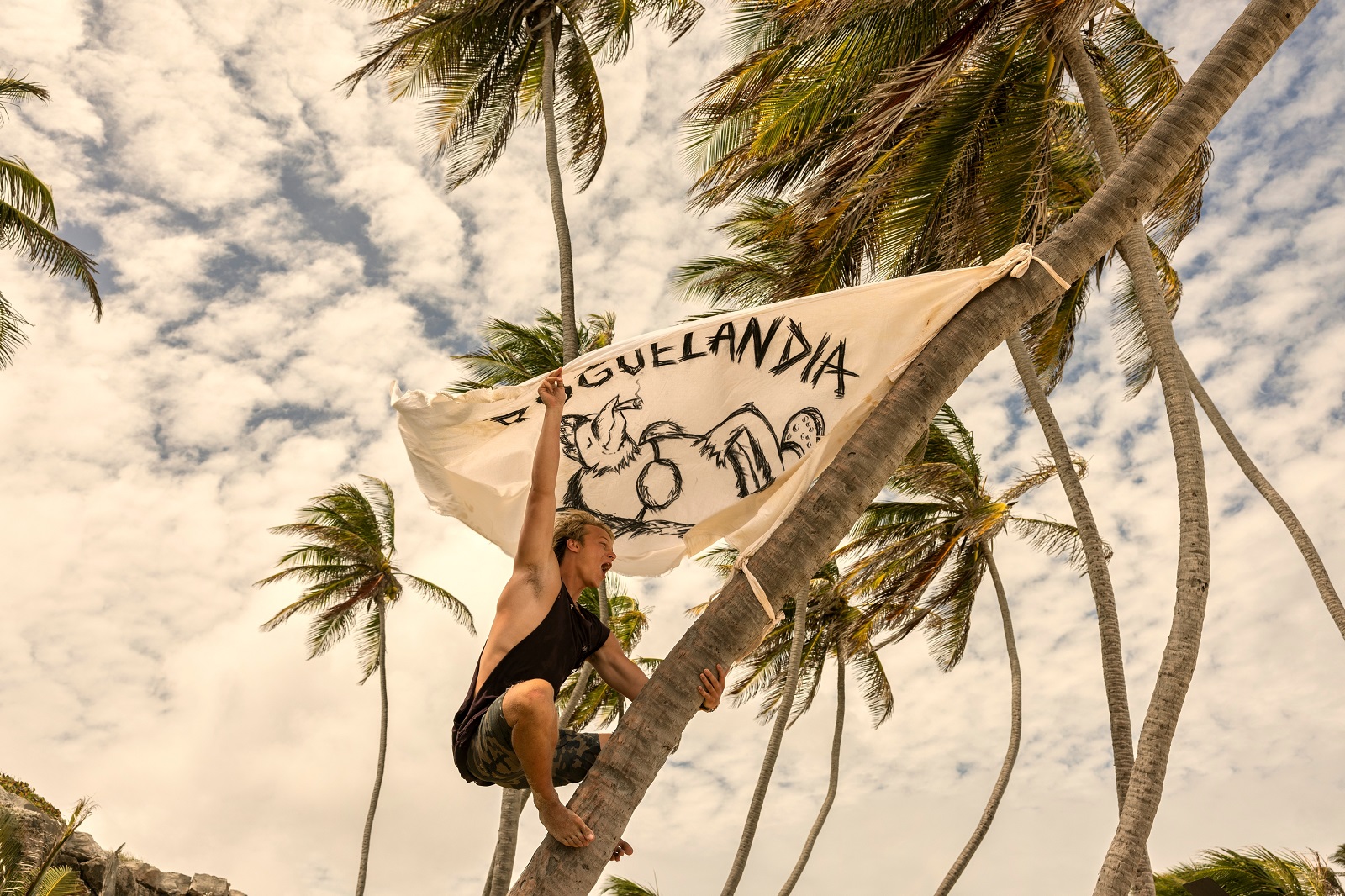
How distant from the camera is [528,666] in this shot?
A: 296cm

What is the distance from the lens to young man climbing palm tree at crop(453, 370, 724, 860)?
258 cm

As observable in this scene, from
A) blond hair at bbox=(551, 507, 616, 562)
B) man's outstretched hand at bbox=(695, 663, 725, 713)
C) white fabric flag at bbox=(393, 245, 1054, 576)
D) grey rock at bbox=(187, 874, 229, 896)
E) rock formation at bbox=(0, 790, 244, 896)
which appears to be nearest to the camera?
man's outstretched hand at bbox=(695, 663, 725, 713)

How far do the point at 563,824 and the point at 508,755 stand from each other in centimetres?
29

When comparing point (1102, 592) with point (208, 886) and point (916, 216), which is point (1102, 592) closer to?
point (916, 216)

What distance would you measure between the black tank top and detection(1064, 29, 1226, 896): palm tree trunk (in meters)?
3.05

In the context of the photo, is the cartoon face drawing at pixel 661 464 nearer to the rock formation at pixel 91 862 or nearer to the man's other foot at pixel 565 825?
the man's other foot at pixel 565 825

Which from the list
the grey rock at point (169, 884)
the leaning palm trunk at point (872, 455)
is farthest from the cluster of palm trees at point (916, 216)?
the grey rock at point (169, 884)

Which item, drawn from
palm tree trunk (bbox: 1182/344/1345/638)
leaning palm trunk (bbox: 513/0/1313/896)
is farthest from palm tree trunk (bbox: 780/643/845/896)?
leaning palm trunk (bbox: 513/0/1313/896)

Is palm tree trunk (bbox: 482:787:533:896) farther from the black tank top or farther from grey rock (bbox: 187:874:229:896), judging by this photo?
the black tank top

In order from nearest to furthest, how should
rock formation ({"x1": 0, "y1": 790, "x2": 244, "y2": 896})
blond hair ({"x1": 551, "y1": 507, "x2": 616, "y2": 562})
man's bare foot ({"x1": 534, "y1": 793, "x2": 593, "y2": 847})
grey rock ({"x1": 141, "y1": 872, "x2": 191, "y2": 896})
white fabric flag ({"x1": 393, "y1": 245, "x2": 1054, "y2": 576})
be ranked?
man's bare foot ({"x1": 534, "y1": 793, "x2": 593, "y2": 847})
blond hair ({"x1": 551, "y1": 507, "x2": 616, "y2": 562})
white fabric flag ({"x1": 393, "y1": 245, "x2": 1054, "y2": 576})
rock formation ({"x1": 0, "y1": 790, "x2": 244, "y2": 896})
grey rock ({"x1": 141, "y1": 872, "x2": 191, "y2": 896})

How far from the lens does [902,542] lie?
15711 mm

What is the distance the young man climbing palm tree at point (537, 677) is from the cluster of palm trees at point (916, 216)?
0.57 feet

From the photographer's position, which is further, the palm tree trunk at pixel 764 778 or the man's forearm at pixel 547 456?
the palm tree trunk at pixel 764 778

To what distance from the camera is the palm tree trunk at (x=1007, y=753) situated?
16531mm
